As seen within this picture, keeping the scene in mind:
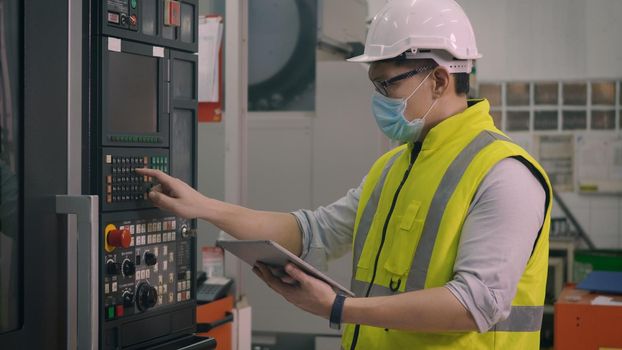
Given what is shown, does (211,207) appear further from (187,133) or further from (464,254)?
(464,254)

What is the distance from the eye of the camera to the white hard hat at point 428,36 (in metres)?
1.79

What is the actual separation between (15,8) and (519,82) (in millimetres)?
5741

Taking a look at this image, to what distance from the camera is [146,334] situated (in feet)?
5.44

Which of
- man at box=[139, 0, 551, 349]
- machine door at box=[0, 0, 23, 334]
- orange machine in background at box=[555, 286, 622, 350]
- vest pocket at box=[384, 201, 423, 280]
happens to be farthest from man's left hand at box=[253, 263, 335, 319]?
orange machine in background at box=[555, 286, 622, 350]

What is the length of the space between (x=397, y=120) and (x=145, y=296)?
684 mm

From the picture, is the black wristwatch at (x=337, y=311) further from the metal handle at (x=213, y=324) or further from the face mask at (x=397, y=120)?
the metal handle at (x=213, y=324)

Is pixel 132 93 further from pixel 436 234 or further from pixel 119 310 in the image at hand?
pixel 436 234

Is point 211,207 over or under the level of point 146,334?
over

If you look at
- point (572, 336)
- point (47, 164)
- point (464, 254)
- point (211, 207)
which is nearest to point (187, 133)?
point (211, 207)

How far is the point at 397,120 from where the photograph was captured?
183cm

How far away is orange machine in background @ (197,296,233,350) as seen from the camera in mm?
2531

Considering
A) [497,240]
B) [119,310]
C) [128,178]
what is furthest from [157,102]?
[497,240]

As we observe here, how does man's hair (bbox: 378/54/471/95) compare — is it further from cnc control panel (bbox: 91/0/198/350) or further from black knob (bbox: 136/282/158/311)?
black knob (bbox: 136/282/158/311)

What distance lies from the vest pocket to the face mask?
18cm
